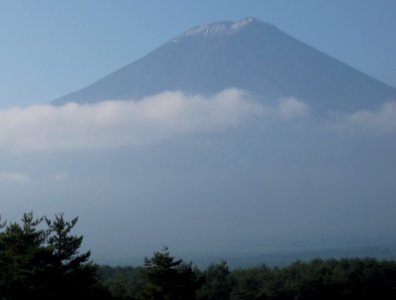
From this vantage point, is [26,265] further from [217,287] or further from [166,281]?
[217,287]

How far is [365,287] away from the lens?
39.9 metres

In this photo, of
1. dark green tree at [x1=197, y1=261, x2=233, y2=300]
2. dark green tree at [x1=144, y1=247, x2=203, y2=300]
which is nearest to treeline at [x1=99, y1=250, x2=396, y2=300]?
dark green tree at [x1=197, y1=261, x2=233, y2=300]

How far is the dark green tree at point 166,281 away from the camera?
1916 centimetres

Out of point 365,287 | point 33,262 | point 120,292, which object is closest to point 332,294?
point 365,287

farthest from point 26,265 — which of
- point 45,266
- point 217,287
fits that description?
point 217,287

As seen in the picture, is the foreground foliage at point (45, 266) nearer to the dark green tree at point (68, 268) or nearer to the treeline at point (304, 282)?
the dark green tree at point (68, 268)

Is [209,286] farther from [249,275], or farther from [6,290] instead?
[6,290]

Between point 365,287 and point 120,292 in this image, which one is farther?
point 365,287

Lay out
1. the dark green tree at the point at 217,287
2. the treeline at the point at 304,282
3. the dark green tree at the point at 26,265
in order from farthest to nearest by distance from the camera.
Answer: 1. the dark green tree at the point at 217,287
2. the treeline at the point at 304,282
3. the dark green tree at the point at 26,265

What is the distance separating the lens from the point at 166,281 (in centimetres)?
1925

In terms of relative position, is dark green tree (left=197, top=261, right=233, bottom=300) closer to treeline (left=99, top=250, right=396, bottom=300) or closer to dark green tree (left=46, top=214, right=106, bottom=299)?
treeline (left=99, top=250, right=396, bottom=300)

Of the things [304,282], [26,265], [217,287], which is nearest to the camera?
[26,265]

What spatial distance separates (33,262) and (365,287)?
2593cm

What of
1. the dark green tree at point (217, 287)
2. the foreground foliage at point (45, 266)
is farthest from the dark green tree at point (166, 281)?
the dark green tree at point (217, 287)
